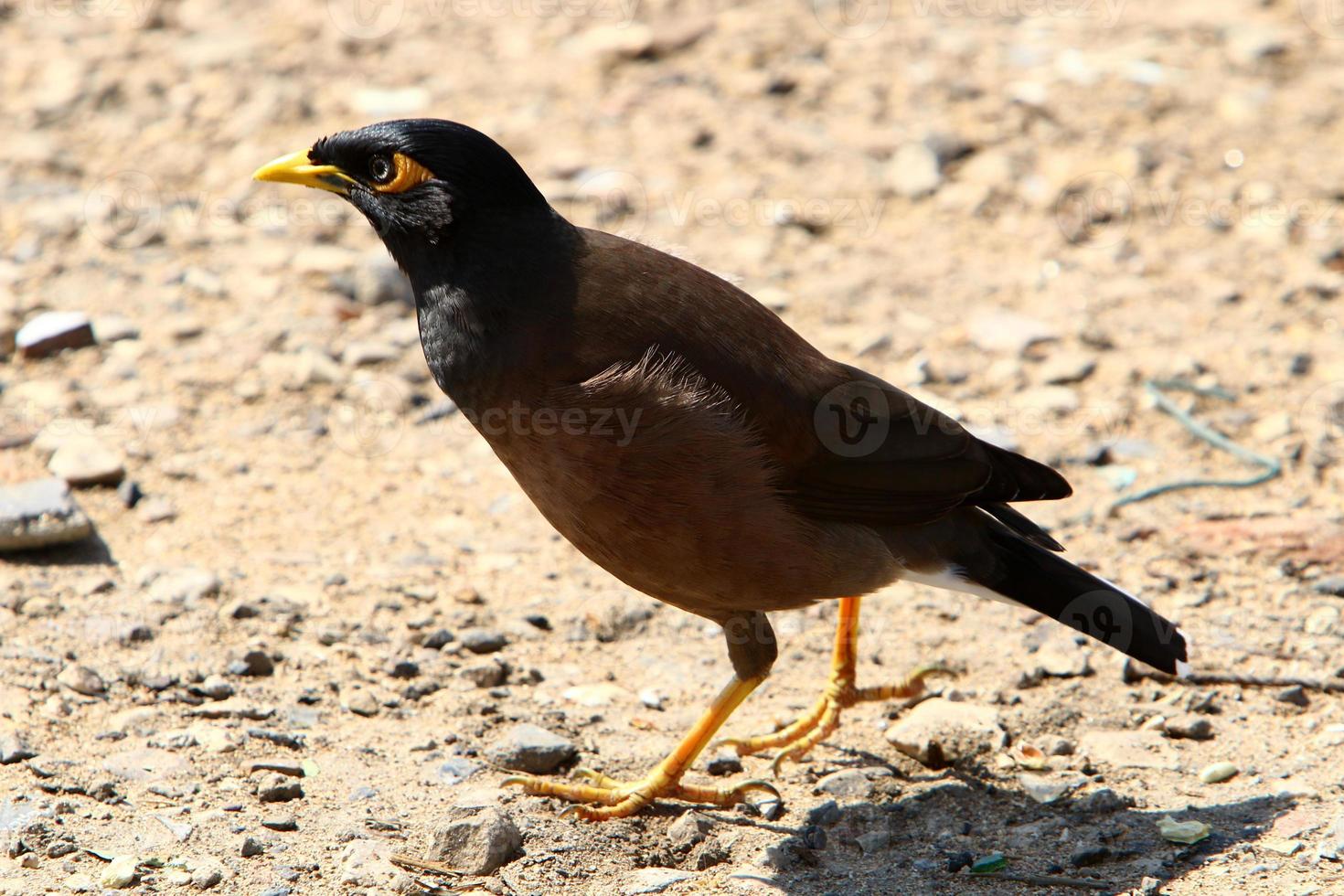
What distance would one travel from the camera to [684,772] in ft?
15.7

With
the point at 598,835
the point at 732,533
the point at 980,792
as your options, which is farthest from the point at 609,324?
the point at 980,792

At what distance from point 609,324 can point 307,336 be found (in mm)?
3317

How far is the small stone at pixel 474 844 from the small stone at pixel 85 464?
9.11ft

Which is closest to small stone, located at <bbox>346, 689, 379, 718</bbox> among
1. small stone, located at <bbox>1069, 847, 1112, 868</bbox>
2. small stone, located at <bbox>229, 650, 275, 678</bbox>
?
small stone, located at <bbox>229, 650, 275, 678</bbox>

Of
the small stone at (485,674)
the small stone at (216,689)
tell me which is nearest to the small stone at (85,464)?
the small stone at (216,689)

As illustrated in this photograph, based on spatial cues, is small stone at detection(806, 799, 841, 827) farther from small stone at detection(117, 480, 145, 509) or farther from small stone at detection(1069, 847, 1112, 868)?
small stone at detection(117, 480, 145, 509)

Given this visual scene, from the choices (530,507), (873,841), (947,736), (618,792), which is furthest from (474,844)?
(530,507)

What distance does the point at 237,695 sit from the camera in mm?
4996

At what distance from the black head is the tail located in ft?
6.12

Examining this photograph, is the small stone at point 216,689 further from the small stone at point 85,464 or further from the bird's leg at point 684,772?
the small stone at point 85,464

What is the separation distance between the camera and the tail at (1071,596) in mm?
4711

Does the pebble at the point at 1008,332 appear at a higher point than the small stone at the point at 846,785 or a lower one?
higher

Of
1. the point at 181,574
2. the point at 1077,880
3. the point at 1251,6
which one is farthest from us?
the point at 1251,6

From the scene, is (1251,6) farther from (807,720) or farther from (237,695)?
(237,695)
